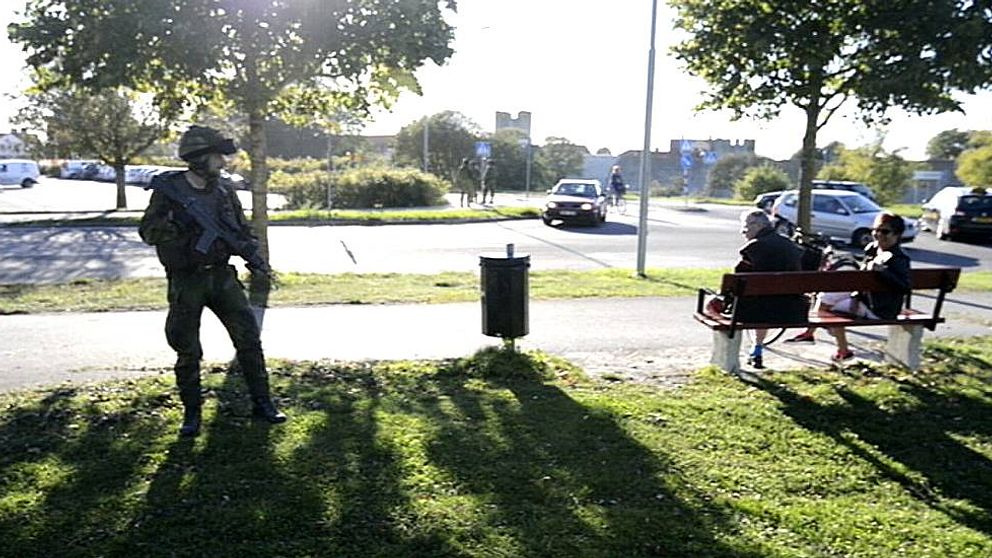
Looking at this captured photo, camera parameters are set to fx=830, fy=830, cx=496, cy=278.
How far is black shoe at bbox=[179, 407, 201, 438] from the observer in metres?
4.82

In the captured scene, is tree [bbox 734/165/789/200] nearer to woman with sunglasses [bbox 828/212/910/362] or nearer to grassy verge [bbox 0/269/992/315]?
grassy verge [bbox 0/269/992/315]

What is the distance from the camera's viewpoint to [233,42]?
31.9 feet

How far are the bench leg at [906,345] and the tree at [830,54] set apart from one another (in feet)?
6.33

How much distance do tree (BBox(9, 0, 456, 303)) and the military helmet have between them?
5116 mm

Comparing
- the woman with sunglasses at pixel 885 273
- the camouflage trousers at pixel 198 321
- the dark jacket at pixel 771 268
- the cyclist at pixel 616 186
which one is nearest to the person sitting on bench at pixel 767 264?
the dark jacket at pixel 771 268

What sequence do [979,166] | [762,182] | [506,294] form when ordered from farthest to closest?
[762,182], [979,166], [506,294]

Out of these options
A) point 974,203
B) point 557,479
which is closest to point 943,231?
point 974,203

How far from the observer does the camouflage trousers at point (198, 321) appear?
480cm

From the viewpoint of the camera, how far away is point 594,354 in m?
7.51

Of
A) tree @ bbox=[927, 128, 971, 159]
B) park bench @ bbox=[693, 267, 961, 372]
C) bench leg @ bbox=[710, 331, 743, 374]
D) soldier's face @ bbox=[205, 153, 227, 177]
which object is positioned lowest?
bench leg @ bbox=[710, 331, 743, 374]

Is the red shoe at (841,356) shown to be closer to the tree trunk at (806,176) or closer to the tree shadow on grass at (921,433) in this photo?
the tree shadow on grass at (921,433)

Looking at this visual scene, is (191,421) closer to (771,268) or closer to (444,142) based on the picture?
(771,268)

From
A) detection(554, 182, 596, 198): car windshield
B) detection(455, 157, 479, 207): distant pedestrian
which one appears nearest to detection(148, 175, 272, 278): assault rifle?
detection(554, 182, 596, 198): car windshield

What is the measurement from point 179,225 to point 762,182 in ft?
152
